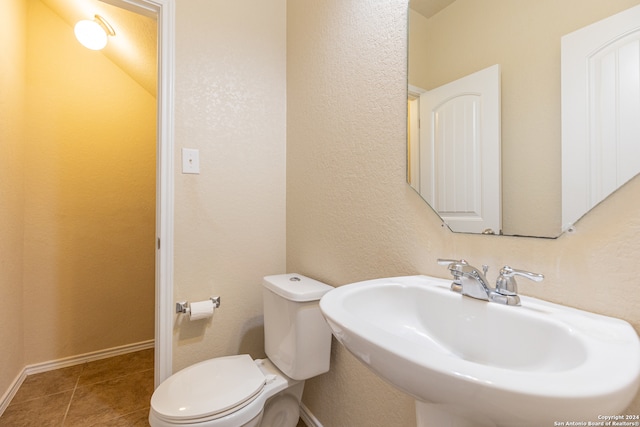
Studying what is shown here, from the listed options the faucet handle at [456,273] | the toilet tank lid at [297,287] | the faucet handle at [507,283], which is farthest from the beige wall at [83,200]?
the faucet handle at [507,283]

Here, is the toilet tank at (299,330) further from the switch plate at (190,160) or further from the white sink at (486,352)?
the switch plate at (190,160)

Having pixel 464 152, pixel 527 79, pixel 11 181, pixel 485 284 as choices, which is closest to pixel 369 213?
pixel 464 152

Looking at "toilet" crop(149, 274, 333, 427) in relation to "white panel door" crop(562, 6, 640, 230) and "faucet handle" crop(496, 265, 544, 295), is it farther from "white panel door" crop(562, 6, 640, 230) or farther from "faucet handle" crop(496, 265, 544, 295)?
"white panel door" crop(562, 6, 640, 230)

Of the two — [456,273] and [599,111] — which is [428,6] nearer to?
[599,111]

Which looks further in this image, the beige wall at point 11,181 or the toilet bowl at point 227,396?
the beige wall at point 11,181

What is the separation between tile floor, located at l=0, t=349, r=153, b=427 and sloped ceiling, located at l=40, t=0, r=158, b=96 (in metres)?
1.93

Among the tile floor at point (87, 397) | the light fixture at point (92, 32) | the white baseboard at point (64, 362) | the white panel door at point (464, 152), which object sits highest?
the light fixture at point (92, 32)

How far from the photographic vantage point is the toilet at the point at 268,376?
0.95 m

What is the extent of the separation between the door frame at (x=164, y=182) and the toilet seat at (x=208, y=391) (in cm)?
25

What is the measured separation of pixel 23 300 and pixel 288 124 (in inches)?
80.1

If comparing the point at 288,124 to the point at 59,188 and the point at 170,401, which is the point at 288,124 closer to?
the point at 170,401

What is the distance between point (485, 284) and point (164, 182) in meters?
1.32

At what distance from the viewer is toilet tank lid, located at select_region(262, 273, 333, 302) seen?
1160 mm

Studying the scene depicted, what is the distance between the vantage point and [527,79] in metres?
0.71
